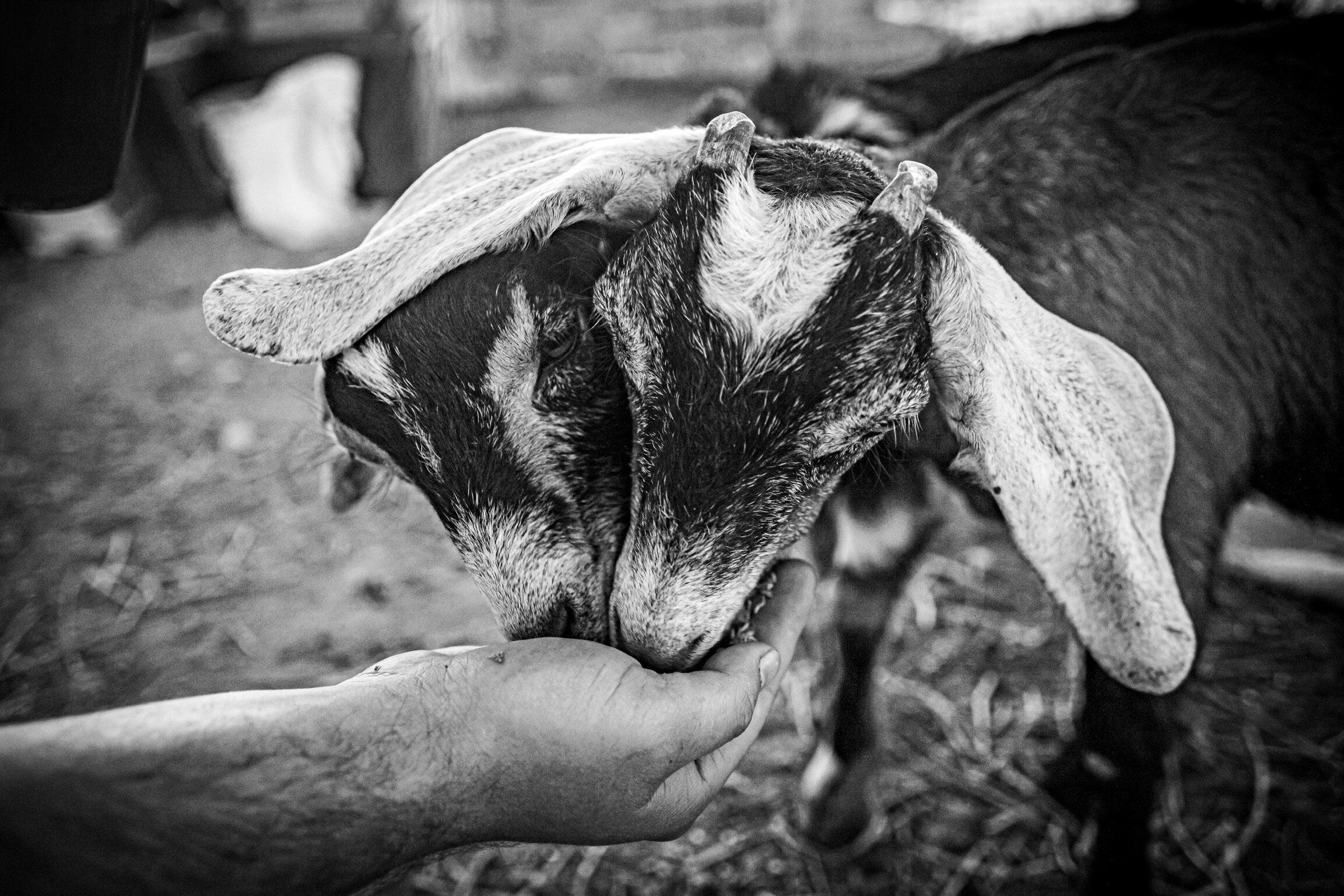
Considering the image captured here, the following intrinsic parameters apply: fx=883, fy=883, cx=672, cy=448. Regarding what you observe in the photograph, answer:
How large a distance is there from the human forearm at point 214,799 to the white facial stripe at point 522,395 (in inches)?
21.1

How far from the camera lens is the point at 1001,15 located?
17.4 ft

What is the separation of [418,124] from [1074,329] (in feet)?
22.8

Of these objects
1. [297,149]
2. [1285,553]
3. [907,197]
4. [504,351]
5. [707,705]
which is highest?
[907,197]

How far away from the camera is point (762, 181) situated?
1704mm

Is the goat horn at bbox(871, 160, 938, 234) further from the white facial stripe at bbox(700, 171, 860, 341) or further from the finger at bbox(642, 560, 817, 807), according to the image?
the finger at bbox(642, 560, 817, 807)

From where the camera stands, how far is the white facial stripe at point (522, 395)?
5.65 feet

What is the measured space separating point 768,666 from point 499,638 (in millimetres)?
1975

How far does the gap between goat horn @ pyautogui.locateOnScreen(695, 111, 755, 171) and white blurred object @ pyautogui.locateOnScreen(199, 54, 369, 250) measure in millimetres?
6122

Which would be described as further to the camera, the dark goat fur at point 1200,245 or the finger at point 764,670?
the dark goat fur at point 1200,245

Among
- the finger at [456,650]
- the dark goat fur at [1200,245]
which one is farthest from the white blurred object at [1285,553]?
the finger at [456,650]

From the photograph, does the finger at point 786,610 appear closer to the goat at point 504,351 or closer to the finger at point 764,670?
the finger at point 764,670

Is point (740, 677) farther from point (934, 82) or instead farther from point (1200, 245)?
point (934, 82)

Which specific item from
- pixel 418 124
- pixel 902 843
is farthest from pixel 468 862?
pixel 418 124

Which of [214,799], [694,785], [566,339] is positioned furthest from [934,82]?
[214,799]
